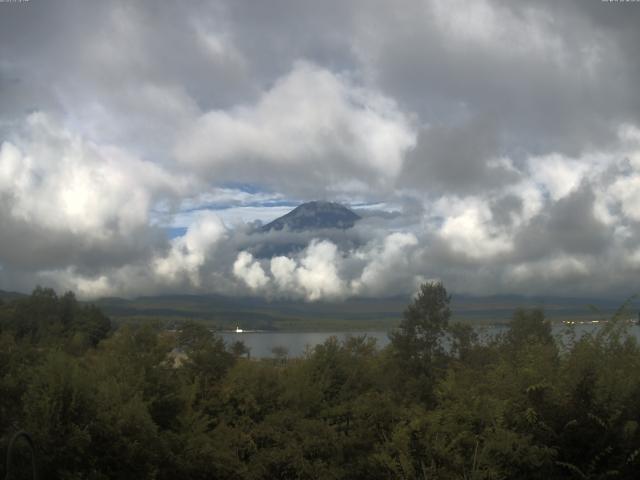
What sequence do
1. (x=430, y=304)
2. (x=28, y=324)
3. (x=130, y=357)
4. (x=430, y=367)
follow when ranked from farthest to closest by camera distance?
(x=28, y=324), (x=430, y=304), (x=430, y=367), (x=130, y=357)

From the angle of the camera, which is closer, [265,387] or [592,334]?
[592,334]

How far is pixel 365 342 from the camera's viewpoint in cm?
4856

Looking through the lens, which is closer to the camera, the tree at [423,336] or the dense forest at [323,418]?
the dense forest at [323,418]

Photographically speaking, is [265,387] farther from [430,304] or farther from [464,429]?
[430,304]

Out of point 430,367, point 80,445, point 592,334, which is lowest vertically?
point 430,367

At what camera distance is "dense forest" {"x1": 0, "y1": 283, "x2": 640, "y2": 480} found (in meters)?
11.1

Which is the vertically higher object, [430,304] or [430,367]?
[430,304]

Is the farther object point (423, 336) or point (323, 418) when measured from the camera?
point (423, 336)

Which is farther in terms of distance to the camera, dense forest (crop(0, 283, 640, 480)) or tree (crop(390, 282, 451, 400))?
Result: tree (crop(390, 282, 451, 400))

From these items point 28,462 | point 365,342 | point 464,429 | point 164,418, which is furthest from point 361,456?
point 365,342

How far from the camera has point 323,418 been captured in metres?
22.5

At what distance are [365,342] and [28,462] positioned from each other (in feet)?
127

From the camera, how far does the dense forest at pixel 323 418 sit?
1114 cm

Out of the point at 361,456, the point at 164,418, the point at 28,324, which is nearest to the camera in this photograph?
the point at 361,456
